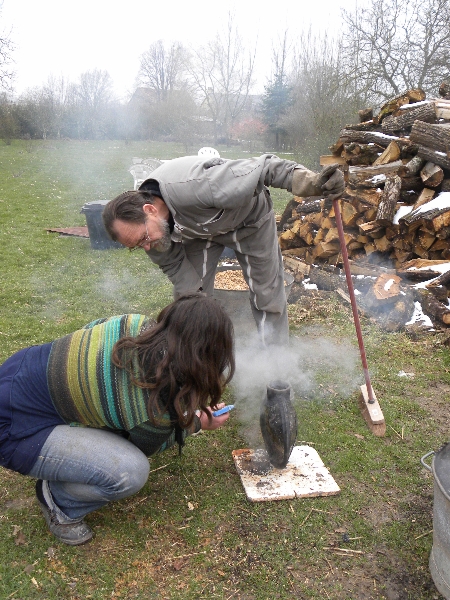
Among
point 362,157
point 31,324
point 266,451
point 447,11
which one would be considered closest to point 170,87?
point 447,11

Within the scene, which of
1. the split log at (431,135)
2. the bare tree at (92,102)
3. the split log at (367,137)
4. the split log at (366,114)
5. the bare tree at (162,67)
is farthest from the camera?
the bare tree at (162,67)

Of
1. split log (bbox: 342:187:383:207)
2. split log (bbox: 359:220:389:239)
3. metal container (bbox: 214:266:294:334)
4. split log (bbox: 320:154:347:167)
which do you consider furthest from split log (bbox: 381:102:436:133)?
metal container (bbox: 214:266:294:334)

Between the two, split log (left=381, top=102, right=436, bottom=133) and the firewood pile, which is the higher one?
split log (left=381, top=102, right=436, bottom=133)

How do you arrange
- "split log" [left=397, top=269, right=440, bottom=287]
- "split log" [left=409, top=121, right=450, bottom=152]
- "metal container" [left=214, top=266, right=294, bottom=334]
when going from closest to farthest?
"metal container" [left=214, top=266, right=294, bottom=334], "split log" [left=397, top=269, right=440, bottom=287], "split log" [left=409, top=121, right=450, bottom=152]

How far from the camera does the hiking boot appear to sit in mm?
2051

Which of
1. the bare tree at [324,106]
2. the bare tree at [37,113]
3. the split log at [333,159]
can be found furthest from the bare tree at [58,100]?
the split log at [333,159]

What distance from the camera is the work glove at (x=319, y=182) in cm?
233

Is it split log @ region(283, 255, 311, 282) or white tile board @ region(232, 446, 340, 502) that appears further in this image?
split log @ region(283, 255, 311, 282)

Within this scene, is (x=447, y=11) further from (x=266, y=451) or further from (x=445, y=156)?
(x=266, y=451)

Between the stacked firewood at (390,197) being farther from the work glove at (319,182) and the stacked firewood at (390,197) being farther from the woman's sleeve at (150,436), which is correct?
the woman's sleeve at (150,436)

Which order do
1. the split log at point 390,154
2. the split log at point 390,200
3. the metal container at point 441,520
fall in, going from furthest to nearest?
the split log at point 390,154, the split log at point 390,200, the metal container at point 441,520

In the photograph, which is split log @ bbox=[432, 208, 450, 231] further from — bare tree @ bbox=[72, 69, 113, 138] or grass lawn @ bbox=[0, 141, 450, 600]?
bare tree @ bbox=[72, 69, 113, 138]

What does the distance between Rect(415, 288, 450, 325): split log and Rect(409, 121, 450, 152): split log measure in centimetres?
163

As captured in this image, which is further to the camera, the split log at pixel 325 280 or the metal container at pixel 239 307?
the split log at pixel 325 280
